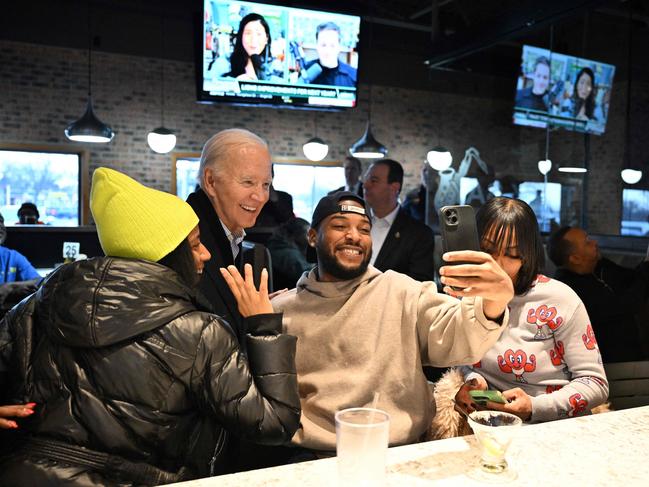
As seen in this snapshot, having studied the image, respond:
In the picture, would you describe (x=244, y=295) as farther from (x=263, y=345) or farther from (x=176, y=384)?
(x=176, y=384)

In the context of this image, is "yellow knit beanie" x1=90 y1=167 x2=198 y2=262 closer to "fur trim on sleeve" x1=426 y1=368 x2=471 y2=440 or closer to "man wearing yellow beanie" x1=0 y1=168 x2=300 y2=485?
"man wearing yellow beanie" x1=0 y1=168 x2=300 y2=485

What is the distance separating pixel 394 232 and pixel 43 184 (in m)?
6.84

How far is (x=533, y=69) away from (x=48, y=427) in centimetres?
647

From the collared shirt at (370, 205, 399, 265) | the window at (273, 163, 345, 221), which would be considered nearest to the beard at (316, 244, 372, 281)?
the collared shirt at (370, 205, 399, 265)

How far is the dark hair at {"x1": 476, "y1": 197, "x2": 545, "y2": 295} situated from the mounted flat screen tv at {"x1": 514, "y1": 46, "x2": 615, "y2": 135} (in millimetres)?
4217

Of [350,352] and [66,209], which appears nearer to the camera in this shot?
[350,352]

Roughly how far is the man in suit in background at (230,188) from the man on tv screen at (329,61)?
2499mm

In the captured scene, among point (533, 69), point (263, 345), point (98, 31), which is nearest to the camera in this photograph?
point (263, 345)

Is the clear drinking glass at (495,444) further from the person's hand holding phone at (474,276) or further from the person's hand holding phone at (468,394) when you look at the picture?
the person's hand holding phone at (468,394)

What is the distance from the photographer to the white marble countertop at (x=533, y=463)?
3.34 ft

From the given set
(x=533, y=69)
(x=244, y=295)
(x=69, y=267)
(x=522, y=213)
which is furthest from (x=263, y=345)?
(x=533, y=69)

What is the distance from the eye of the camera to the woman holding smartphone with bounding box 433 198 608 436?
1695 mm

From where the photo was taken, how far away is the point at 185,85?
8.87 m

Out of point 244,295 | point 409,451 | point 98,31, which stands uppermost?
point 98,31
